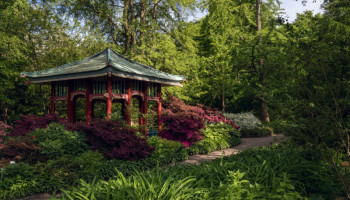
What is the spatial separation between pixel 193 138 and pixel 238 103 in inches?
647

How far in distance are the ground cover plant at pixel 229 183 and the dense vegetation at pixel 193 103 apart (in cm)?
3

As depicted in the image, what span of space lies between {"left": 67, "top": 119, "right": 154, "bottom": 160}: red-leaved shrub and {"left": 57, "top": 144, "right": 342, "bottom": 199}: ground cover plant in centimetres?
256

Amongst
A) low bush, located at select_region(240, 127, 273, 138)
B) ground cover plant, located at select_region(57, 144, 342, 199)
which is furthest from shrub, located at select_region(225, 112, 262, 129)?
ground cover plant, located at select_region(57, 144, 342, 199)

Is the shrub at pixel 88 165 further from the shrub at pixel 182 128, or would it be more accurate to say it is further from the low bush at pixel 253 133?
the low bush at pixel 253 133

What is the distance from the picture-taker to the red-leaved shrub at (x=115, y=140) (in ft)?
23.9

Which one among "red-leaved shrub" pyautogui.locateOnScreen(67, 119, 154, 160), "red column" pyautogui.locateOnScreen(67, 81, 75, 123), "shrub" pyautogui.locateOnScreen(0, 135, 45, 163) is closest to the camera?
"shrub" pyautogui.locateOnScreen(0, 135, 45, 163)

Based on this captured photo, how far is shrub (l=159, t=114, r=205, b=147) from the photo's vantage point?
1039cm

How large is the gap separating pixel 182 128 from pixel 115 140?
364 centimetres

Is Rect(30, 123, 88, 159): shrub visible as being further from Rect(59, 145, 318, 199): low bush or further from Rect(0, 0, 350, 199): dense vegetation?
Rect(59, 145, 318, 199): low bush

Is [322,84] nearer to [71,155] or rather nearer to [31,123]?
[71,155]

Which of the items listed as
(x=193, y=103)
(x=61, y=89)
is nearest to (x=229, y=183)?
(x=61, y=89)

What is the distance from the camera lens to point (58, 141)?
6934mm

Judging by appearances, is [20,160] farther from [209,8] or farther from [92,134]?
[209,8]

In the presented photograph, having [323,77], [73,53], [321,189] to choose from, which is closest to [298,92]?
[323,77]
